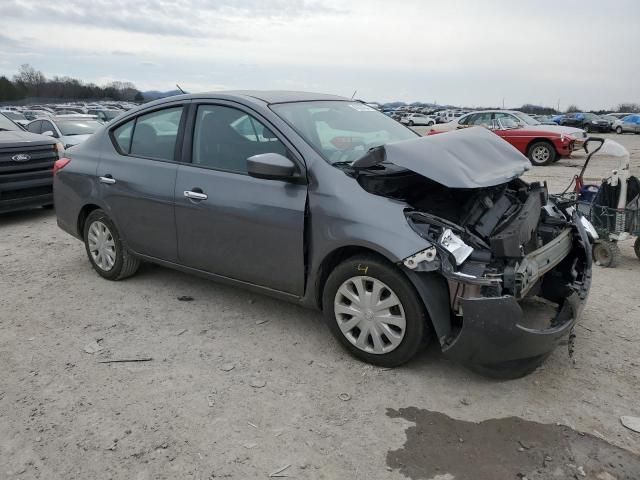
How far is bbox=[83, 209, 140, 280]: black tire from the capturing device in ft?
16.3

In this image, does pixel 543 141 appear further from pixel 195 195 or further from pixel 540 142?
pixel 195 195

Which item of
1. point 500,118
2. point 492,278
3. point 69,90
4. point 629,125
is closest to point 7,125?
point 492,278

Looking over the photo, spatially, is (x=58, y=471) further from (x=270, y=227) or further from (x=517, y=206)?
(x=517, y=206)

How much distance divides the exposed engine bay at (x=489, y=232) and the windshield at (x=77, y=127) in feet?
33.4

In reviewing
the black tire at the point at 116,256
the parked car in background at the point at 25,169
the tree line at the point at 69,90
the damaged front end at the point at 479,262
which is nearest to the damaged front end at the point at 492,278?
the damaged front end at the point at 479,262

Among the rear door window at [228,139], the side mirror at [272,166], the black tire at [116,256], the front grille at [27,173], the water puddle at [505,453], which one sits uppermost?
the rear door window at [228,139]

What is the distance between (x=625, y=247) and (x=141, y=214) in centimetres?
544

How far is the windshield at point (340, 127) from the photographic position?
3.79 m

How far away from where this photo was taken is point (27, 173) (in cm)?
795

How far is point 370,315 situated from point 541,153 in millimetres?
13885

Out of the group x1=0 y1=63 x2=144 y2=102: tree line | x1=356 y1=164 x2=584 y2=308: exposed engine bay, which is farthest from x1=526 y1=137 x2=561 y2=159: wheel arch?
x1=0 y1=63 x2=144 y2=102: tree line

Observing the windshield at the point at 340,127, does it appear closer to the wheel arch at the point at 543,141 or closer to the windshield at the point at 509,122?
the wheel arch at the point at 543,141

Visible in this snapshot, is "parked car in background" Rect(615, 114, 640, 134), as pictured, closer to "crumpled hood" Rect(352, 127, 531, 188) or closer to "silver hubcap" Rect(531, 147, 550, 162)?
"silver hubcap" Rect(531, 147, 550, 162)

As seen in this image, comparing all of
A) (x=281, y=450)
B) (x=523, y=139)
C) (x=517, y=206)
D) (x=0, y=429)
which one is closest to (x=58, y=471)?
(x=0, y=429)
